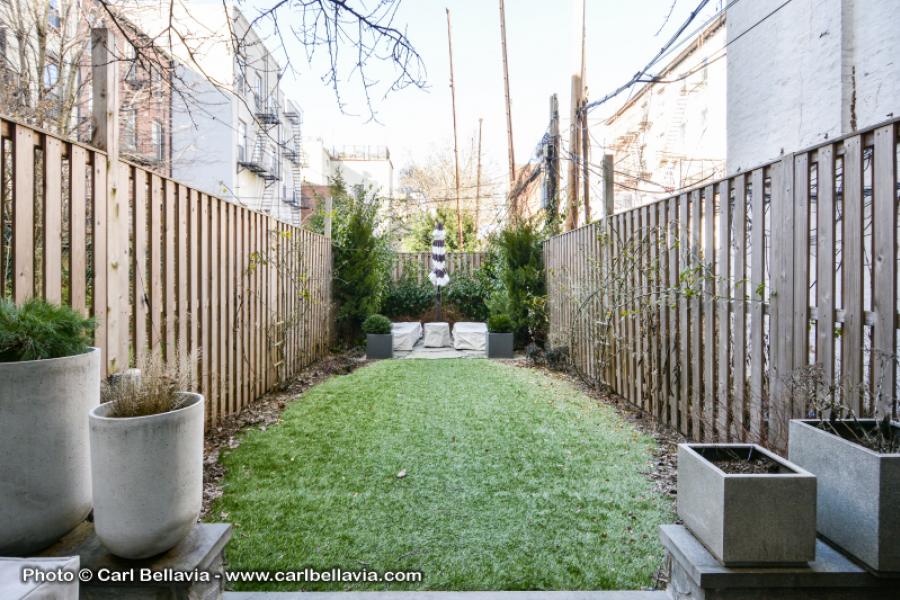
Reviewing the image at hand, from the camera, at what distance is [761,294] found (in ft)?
9.76

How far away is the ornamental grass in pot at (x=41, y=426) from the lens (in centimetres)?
154

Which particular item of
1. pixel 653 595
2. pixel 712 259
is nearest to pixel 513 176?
pixel 712 259

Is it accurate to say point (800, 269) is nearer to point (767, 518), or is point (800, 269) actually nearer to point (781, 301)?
point (781, 301)

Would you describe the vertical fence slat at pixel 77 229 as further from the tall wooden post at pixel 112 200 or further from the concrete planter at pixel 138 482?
the concrete planter at pixel 138 482

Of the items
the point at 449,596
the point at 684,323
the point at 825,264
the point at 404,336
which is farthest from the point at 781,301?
the point at 404,336

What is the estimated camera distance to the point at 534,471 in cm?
322

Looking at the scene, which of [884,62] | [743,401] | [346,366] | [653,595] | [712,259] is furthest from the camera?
[346,366]

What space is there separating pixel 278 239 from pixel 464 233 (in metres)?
11.4

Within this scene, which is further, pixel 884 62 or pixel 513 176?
pixel 513 176

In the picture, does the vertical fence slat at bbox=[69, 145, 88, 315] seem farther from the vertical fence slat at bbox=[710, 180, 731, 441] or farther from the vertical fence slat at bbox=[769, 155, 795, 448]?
the vertical fence slat at bbox=[710, 180, 731, 441]

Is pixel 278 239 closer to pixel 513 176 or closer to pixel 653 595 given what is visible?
pixel 653 595

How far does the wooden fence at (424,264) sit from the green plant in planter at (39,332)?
9894 millimetres

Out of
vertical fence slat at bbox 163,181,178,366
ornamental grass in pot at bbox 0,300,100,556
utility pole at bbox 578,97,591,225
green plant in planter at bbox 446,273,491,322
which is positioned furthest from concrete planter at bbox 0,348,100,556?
green plant in planter at bbox 446,273,491,322

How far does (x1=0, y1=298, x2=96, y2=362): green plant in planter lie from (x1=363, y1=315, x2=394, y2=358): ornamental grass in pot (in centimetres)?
652
